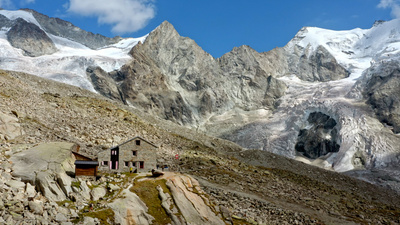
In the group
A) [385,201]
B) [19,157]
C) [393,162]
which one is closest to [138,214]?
[19,157]

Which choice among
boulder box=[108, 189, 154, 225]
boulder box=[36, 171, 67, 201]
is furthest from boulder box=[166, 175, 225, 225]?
boulder box=[36, 171, 67, 201]

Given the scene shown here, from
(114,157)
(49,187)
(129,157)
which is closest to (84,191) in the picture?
(49,187)

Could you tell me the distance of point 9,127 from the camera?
156 feet

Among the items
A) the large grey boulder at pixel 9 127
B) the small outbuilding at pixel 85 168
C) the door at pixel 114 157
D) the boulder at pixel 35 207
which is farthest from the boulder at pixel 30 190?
the door at pixel 114 157

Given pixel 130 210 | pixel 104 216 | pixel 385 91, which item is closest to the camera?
pixel 104 216

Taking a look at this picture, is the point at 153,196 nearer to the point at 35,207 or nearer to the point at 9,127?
the point at 35,207

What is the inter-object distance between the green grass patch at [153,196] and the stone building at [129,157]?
8.83 metres

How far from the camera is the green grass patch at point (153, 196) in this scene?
3400 centimetres

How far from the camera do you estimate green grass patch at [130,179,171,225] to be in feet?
112

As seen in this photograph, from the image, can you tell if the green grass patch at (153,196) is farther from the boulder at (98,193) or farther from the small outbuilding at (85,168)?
the small outbuilding at (85,168)

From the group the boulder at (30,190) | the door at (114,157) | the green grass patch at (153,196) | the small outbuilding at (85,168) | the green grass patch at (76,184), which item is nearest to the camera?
the boulder at (30,190)

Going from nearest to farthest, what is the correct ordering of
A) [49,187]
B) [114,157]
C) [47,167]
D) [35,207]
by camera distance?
[35,207] → [49,187] → [47,167] → [114,157]

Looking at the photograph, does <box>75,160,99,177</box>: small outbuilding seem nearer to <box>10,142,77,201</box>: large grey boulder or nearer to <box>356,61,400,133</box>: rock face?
<box>10,142,77,201</box>: large grey boulder

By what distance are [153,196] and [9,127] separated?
73.3 ft
